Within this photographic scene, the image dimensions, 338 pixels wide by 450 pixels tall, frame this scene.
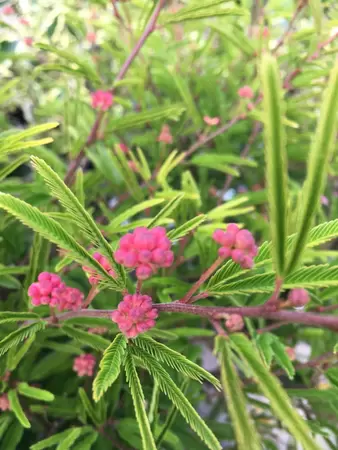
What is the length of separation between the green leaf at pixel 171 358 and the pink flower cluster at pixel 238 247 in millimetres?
84

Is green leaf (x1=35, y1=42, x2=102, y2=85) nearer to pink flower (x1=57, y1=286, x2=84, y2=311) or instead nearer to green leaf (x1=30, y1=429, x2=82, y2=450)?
pink flower (x1=57, y1=286, x2=84, y2=311)

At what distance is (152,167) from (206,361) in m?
0.51

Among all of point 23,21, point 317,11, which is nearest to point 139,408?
point 317,11

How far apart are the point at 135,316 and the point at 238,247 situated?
0.09 metres

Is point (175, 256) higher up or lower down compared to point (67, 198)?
higher up

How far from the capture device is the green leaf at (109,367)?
263 mm

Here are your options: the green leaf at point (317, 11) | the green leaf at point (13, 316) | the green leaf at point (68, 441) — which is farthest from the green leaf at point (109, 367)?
the green leaf at point (317, 11)

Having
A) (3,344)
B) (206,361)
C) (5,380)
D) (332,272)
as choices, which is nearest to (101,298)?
(5,380)

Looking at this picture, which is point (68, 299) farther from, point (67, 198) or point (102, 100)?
point (102, 100)

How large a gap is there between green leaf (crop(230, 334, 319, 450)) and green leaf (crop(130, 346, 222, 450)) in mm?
53

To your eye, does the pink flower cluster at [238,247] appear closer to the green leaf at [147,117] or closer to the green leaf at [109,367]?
the green leaf at [109,367]

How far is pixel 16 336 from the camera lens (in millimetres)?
339

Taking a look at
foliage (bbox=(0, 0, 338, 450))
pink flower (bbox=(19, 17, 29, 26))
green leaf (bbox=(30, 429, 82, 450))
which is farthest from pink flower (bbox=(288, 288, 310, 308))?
pink flower (bbox=(19, 17, 29, 26))

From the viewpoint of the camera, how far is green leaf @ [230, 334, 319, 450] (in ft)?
0.69
